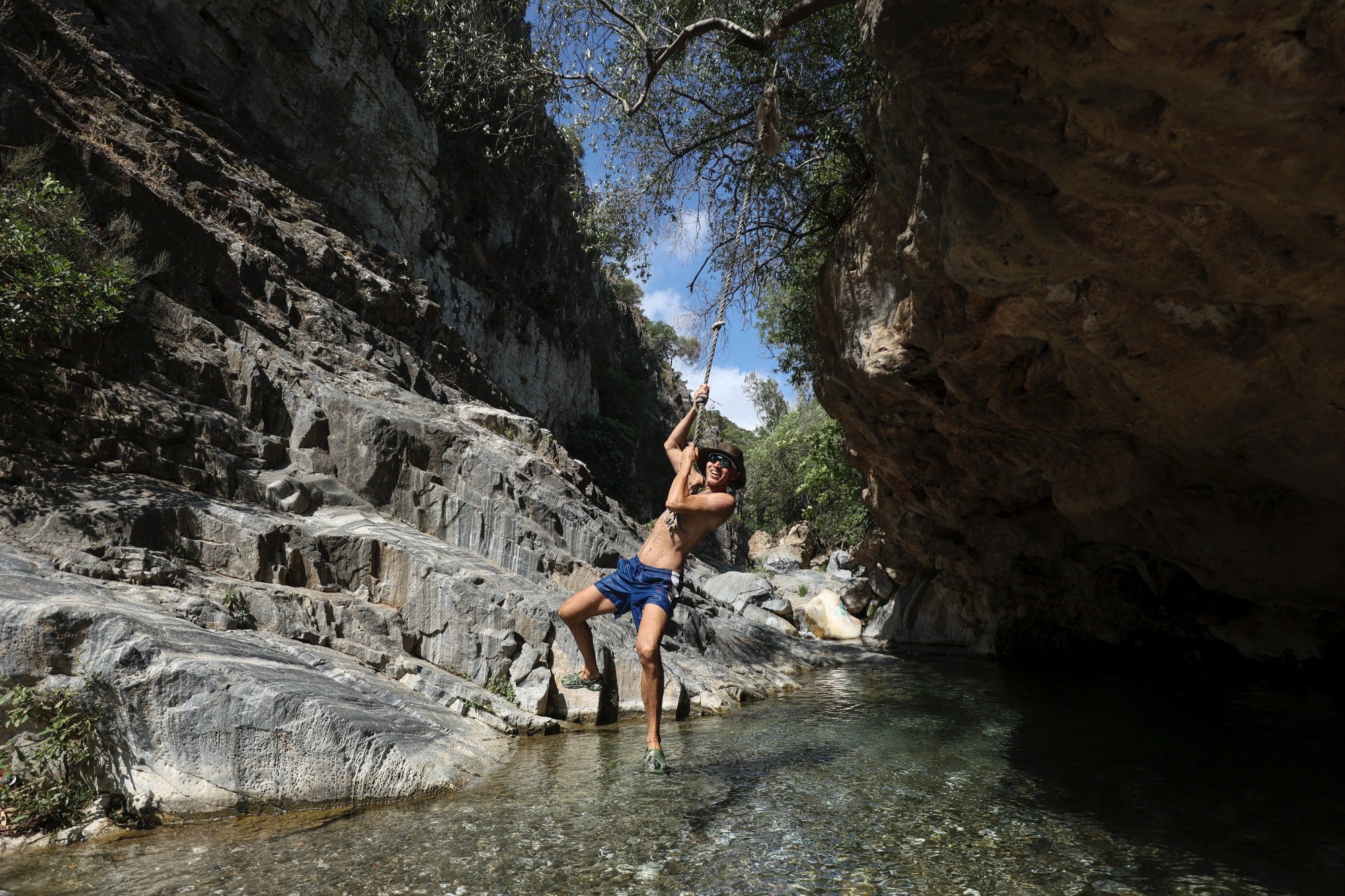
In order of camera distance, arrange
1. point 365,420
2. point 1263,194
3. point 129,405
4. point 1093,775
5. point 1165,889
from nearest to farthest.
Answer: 1. point 1165,889
2. point 1263,194
3. point 1093,775
4. point 129,405
5. point 365,420

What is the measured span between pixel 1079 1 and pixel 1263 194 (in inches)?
54.5

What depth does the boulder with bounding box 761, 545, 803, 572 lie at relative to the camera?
115ft

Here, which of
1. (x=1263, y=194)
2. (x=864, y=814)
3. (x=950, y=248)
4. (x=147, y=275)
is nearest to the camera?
(x=1263, y=194)

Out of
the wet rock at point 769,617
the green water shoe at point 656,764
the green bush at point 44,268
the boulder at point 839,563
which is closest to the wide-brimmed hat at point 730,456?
the green water shoe at point 656,764

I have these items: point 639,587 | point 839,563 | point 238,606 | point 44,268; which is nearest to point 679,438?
point 639,587

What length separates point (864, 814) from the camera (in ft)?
14.8

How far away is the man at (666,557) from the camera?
18.8 feet

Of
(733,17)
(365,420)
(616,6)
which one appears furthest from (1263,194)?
(365,420)

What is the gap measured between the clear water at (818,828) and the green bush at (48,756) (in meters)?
0.32

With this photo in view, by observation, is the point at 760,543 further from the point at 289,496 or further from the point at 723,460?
the point at 723,460

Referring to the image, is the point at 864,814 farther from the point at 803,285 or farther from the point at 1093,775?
the point at 803,285

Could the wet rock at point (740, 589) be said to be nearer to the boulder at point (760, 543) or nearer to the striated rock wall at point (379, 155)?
the striated rock wall at point (379, 155)

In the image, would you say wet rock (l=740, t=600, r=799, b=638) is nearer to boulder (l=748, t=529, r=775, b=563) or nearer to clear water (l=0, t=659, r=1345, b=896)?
clear water (l=0, t=659, r=1345, b=896)

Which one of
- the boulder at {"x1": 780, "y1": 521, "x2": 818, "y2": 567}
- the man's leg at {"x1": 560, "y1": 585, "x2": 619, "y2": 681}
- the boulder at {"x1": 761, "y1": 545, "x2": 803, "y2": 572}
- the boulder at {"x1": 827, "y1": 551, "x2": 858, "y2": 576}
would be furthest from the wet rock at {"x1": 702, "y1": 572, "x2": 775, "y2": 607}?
the boulder at {"x1": 780, "y1": 521, "x2": 818, "y2": 567}
